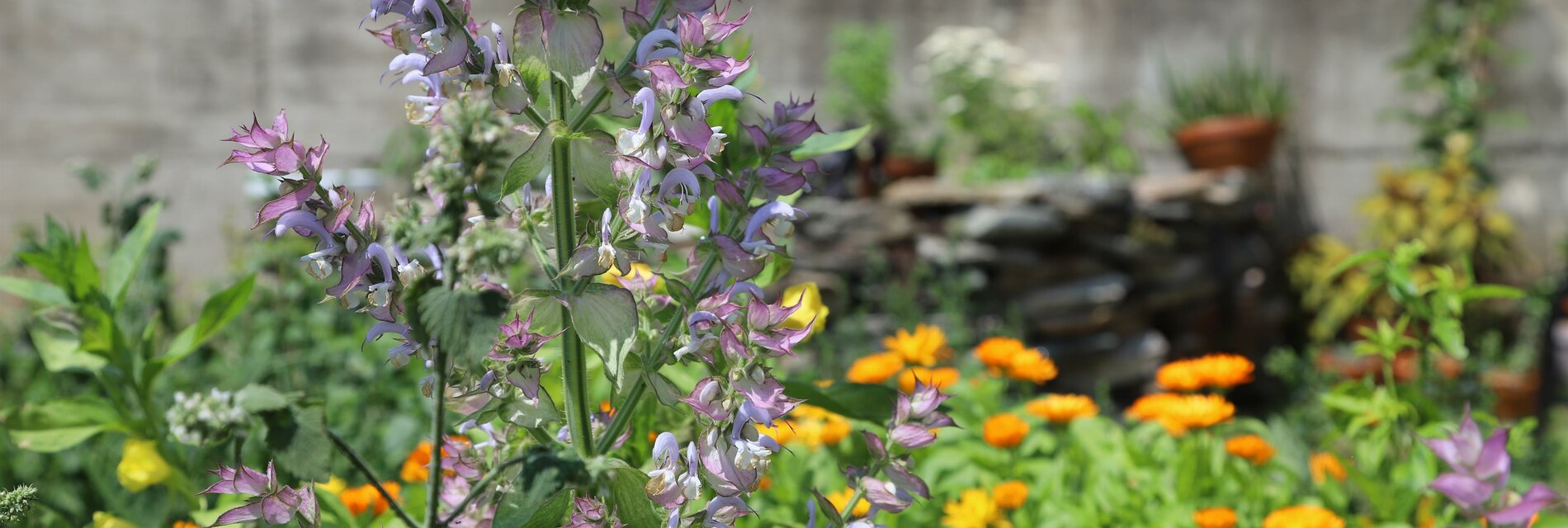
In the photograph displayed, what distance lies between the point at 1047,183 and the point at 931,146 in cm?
60

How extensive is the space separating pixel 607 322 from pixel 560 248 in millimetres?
70

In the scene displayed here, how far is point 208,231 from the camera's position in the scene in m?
4.13

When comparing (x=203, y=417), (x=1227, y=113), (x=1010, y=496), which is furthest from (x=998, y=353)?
(x=1227, y=113)

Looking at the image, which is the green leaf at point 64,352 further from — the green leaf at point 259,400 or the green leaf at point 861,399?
the green leaf at point 861,399

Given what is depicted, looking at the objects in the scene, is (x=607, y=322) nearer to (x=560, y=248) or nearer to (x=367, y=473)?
(x=560, y=248)

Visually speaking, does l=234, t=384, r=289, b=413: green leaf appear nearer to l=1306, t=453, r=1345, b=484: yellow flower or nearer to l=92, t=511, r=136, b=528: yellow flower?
l=92, t=511, r=136, b=528: yellow flower

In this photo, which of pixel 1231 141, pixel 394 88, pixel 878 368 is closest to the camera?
pixel 878 368

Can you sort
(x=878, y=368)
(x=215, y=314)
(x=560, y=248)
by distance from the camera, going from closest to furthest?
(x=560, y=248), (x=215, y=314), (x=878, y=368)

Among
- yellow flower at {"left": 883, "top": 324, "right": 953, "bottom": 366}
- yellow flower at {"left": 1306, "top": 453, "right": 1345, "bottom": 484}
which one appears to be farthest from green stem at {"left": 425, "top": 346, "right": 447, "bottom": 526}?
yellow flower at {"left": 1306, "top": 453, "right": 1345, "bottom": 484}

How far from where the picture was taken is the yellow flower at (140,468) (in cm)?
100

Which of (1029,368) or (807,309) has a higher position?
(807,309)

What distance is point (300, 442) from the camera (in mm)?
821

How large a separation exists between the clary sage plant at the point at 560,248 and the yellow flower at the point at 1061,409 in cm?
85

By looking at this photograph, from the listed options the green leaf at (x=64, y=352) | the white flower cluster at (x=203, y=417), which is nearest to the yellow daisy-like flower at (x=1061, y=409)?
the white flower cluster at (x=203, y=417)
